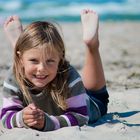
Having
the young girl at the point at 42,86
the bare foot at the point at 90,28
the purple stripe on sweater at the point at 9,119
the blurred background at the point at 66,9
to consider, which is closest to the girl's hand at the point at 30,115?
the young girl at the point at 42,86

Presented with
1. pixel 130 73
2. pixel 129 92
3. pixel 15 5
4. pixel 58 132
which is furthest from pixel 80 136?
pixel 15 5

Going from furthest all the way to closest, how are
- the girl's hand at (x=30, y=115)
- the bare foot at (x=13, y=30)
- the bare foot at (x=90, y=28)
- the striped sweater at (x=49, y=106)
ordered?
1. the bare foot at (x=13, y=30)
2. the bare foot at (x=90, y=28)
3. the striped sweater at (x=49, y=106)
4. the girl's hand at (x=30, y=115)

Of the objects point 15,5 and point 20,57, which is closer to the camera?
point 20,57

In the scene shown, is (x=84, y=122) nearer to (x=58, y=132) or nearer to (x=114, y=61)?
(x=58, y=132)

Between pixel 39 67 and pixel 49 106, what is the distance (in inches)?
13.8

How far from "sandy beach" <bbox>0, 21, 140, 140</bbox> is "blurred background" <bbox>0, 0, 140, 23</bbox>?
5.91 m

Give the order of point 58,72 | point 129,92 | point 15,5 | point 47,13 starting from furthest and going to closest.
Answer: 1. point 15,5
2. point 47,13
3. point 129,92
4. point 58,72

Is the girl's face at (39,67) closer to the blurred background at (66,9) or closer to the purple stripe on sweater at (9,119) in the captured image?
the purple stripe on sweater at (9,119)

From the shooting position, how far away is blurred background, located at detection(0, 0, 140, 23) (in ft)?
56.1

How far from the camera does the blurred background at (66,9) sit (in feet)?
56.1

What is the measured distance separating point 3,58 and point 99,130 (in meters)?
4.33

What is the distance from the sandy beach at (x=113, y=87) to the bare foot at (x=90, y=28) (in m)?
0.58

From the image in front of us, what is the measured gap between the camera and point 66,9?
19.5 metres

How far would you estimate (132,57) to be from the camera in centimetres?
760
